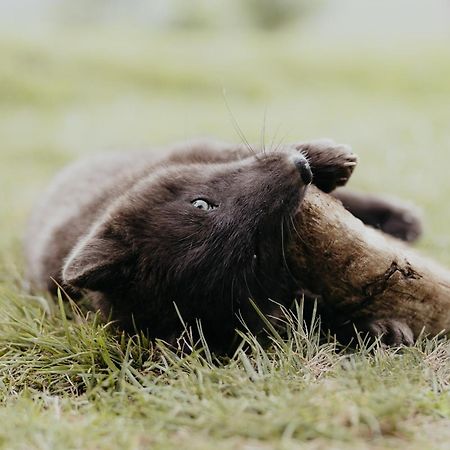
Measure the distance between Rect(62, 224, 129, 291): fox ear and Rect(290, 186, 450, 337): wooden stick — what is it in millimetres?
842

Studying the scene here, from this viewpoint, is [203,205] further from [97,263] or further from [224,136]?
[224,136]

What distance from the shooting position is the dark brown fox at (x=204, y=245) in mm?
3066

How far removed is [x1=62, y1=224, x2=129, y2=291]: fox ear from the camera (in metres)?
3.08

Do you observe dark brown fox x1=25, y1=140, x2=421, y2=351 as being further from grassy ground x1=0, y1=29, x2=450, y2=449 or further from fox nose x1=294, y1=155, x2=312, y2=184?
grassy ground x1=0, y1=29, x2=450, y2=449

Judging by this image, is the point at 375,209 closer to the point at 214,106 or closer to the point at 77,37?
the point at 214,106

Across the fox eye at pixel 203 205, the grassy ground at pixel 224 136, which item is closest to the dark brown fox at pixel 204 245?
the fox eye at pixel 203 205

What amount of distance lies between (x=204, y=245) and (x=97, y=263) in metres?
0.51

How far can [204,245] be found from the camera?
3.07 m

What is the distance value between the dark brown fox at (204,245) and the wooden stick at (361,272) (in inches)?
4.0

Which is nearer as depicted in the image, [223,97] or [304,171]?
[304,171]

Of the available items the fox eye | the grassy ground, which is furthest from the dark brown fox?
the grassy ground

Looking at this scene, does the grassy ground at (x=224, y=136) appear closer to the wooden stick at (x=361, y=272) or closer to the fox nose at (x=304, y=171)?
the wooden stick at (x=361, y=272)

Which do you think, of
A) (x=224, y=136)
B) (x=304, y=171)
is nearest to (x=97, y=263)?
(x=304, y=171)

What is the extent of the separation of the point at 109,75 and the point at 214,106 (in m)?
3.13
